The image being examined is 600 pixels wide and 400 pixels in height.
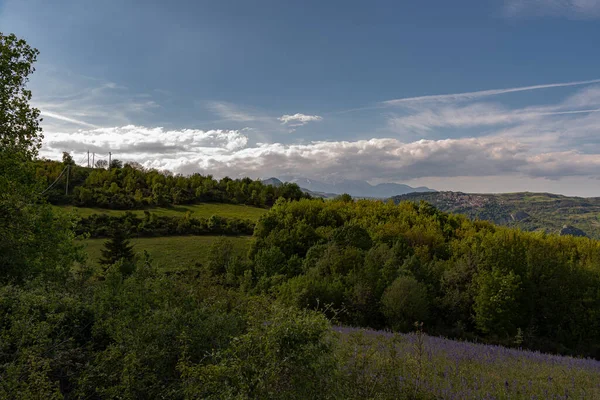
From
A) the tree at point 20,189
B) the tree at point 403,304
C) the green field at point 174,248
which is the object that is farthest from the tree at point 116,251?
the tree at point 403,304

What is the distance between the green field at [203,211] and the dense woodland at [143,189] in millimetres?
1974

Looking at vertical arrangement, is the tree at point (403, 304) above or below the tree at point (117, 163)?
below

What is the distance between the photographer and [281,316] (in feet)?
13.3

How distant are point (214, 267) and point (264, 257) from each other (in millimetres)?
4981

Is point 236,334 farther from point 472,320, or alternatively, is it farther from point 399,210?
point 399,210

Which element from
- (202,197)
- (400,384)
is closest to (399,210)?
(202,197)

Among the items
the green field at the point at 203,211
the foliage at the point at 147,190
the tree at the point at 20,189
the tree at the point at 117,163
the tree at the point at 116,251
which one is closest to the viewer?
the tree at the point at 20,189

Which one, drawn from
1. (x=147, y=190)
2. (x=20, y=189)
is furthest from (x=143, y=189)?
(x=20, y=189)

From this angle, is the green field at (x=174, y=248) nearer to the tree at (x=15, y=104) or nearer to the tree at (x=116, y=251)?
the tree at (x=116, y=251)

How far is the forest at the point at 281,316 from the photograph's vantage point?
13.1 feet

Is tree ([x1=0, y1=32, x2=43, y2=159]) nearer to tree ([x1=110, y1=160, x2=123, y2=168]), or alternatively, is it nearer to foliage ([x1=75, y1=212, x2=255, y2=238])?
foliage ([x1=75, y1=212, x2=255, y2=238])

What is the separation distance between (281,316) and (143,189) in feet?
226

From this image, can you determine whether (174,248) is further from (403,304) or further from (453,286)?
(403,304)

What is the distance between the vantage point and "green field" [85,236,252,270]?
39.9 meters
